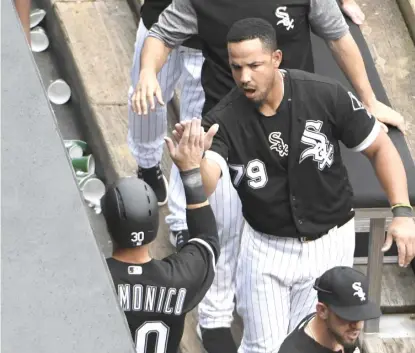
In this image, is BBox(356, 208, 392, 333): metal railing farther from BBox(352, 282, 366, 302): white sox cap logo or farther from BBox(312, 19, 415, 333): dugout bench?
BBox(352, 282, 366, 302): white sox cap logo

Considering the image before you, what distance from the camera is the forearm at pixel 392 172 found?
4406 mm

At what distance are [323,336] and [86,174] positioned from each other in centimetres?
250

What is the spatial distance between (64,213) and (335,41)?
2.48 m

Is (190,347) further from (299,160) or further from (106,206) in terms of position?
(106,206)

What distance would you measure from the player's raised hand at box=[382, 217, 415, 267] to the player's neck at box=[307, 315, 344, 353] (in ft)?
1.54

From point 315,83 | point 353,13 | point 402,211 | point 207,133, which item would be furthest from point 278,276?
point 353,13

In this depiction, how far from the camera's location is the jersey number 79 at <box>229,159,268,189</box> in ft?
14.3

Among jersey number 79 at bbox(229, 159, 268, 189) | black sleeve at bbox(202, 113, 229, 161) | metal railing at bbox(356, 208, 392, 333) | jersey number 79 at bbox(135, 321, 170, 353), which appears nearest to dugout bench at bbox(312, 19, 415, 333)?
metal railing at bbox(356, 208, 392, 333)

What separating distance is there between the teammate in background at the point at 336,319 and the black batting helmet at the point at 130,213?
662 millimetres

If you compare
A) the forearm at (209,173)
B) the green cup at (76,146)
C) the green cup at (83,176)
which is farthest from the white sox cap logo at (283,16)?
the green cup at (76,146)

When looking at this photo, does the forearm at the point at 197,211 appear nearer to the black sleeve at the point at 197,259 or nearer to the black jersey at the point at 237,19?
the black sleeve at the point at 197,259

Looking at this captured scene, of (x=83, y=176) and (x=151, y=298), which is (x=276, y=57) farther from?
(x=83, y=176)

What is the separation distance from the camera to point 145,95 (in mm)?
4395

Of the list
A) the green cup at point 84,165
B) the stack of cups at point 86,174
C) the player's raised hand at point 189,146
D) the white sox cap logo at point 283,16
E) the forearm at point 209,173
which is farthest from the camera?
the green cup at point 84,165
